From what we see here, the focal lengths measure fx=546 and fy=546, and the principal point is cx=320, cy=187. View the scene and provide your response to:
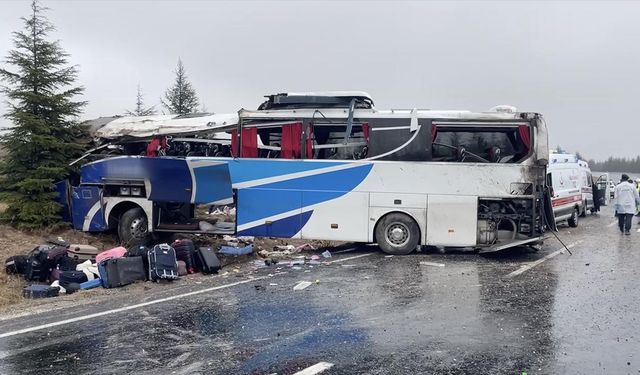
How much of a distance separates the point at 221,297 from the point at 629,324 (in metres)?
5.46

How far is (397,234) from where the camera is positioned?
11.9 m

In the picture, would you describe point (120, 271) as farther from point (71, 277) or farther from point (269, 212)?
point (269, 212)

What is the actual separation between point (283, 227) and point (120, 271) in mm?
3872

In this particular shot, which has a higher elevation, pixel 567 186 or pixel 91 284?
pixel 567 186

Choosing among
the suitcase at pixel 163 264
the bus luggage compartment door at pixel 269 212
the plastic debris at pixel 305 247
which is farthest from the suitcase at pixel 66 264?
the plastic debris at pixel 305 247

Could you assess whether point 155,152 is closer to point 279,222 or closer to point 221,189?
point 221,189

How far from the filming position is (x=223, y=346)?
575 centimetres

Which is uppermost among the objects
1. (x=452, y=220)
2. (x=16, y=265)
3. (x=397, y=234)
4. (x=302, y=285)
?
(x=452, y=220)

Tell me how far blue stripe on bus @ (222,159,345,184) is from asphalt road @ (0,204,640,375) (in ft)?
8.83

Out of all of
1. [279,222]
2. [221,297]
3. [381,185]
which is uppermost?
[381,185]

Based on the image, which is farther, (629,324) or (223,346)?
(629,324)

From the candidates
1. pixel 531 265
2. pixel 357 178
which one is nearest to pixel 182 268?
pixel 357 178

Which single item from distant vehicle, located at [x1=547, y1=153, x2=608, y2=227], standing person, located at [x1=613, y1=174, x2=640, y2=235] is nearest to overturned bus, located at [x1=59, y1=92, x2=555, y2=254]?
distant vehicle, located at [x1=547, y1=153, x2=608, y2=227]

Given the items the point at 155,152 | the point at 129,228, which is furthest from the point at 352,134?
the point at 129,228
